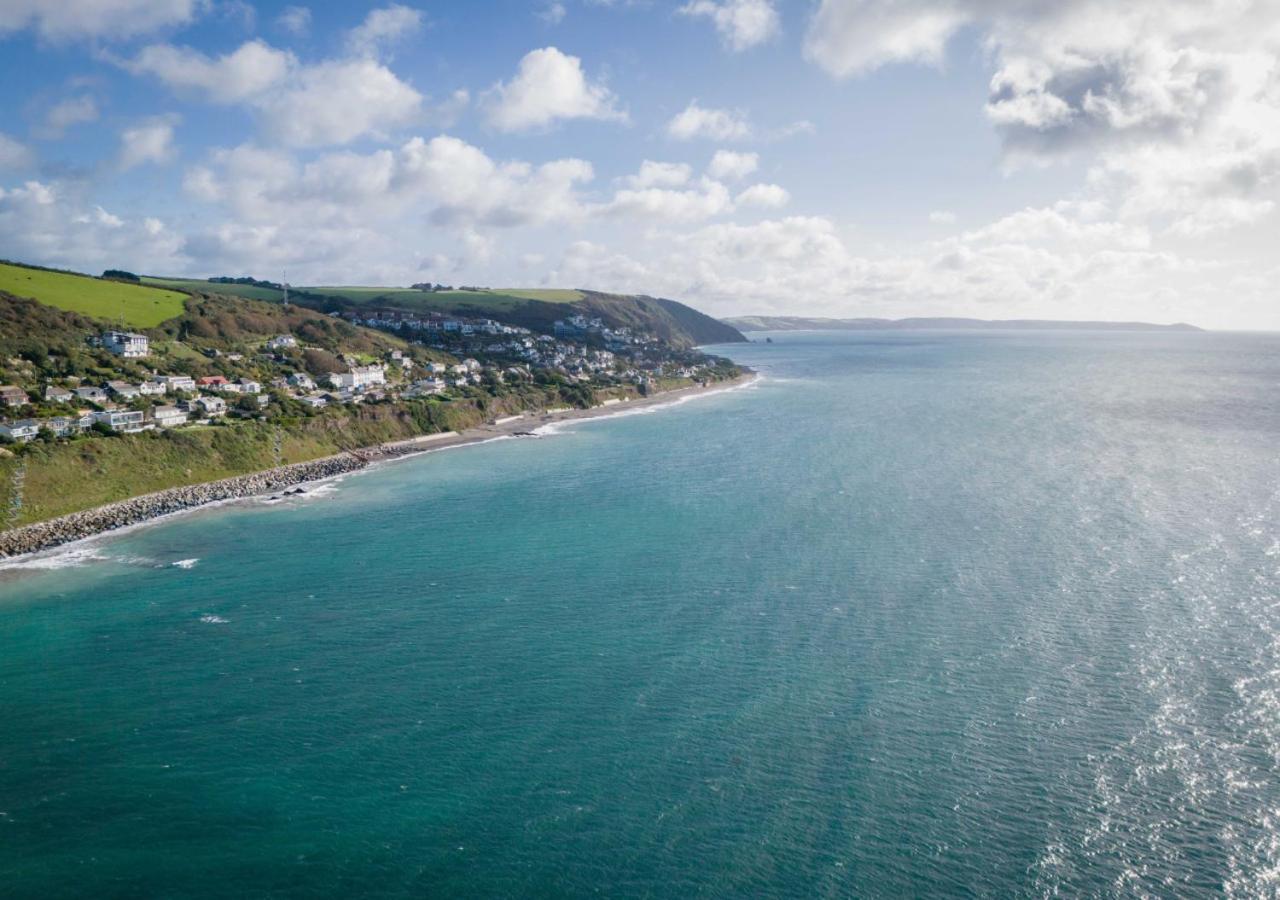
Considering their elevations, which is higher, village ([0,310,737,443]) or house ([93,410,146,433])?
village ([0,310,737,443])

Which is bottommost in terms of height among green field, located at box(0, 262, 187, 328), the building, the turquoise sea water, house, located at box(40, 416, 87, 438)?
the turquoise sea water

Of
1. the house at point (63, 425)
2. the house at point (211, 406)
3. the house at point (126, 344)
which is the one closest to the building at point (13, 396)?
the house at point (63, 425)

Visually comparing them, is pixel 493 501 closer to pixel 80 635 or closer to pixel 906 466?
pixel 80 635

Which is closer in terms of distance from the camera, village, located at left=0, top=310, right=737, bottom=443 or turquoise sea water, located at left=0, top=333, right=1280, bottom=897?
turquoise sea water, located at left=0, top=333, right=1280, bottom=897

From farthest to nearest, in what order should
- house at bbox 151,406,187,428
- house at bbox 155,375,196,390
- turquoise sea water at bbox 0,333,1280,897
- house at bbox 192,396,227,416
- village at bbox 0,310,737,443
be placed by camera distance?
1. house at bbox 155,375,196,390
2. house at bbox 192,396,227,416
3. house at bbox 151,406,187,428
4. village at bbox 0,310,737,443
5. turquoise sea water at bbox 0,333,1280,897

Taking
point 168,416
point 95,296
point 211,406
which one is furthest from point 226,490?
point 95,296

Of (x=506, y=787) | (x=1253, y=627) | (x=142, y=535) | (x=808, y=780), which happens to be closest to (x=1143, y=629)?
(x=1253, y=627)

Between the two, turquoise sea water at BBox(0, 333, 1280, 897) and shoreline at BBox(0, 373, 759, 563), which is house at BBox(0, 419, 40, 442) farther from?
turquoise sea water at BBox(0, 333, 1280, 897)

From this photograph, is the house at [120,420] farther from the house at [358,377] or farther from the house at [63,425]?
the house at [358,377]

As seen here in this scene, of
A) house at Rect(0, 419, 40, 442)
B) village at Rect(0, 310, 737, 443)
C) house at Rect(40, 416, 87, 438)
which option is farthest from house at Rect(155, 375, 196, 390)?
house at Rect(0, 419, 40, 442)
